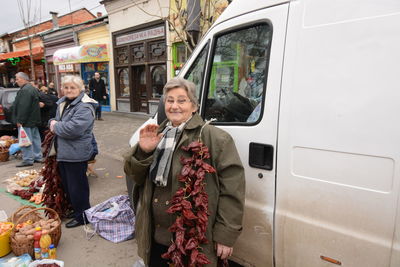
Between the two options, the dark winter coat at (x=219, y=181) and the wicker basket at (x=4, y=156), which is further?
the wicker basket at (x=4, y=156)

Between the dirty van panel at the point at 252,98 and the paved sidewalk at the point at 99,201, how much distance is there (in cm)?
147

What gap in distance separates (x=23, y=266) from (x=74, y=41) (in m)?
15.4

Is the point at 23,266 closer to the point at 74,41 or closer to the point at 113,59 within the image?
the point at 113,59

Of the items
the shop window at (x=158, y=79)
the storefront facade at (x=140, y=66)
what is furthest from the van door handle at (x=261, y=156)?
the shop window at (x=158, y=79)

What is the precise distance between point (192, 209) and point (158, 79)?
10537 millimetres

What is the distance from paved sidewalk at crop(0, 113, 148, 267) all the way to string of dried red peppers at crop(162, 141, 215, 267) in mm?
1374

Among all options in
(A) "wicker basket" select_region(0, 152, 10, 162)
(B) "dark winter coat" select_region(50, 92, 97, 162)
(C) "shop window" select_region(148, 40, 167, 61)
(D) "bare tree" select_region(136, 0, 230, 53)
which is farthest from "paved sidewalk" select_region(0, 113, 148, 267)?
(C) "shop window" select_region(148, 40, 167, 61)

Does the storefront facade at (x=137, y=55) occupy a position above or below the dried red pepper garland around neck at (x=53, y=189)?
above

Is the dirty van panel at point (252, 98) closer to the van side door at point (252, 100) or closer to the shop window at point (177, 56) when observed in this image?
the van side door at point (252, 100)

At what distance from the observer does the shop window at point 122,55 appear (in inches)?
509

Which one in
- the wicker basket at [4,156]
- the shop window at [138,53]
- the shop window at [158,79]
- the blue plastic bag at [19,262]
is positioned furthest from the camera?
the shop window at [138,53]

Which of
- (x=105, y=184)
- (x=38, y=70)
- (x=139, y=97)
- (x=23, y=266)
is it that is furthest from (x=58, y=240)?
(x=38, y=70)

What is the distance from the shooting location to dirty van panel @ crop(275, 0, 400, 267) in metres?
1.41

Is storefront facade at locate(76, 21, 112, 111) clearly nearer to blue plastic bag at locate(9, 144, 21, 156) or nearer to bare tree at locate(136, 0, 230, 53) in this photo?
blue plastic bag at locate(9, 144, 21, 156)
